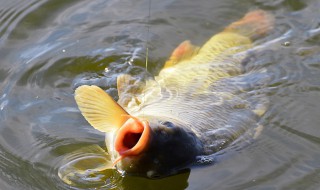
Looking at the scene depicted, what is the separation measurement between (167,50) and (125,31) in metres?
0.45

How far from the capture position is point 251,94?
4.86m

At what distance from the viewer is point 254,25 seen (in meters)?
5.88

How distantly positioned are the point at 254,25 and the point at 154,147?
2.65 meters

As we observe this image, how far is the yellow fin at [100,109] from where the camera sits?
3607 mm

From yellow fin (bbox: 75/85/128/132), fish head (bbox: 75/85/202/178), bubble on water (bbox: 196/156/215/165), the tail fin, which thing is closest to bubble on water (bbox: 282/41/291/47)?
the tail fin

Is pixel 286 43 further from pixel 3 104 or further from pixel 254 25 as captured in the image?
pixel 3 104

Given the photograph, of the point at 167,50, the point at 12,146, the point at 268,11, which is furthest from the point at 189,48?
the point at 12,146

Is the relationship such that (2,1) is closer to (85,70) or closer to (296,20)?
(85,70)

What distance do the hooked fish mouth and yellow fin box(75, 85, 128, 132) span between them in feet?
0.55

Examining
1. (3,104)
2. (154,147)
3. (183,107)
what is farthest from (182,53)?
(154,147)

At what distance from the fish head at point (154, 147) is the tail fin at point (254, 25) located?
6.69 feet

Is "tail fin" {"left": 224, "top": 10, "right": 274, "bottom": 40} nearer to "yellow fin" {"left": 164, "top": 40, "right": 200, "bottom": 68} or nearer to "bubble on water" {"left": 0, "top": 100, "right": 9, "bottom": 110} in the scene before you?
"yellow fin" {"left": 164, "top": 40, "right": 200, "bottom": 68}

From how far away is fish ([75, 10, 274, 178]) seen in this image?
3.56 metres

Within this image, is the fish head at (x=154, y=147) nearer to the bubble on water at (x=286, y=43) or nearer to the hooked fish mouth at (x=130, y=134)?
the hooked fish mouth at (x=130, y=134)
